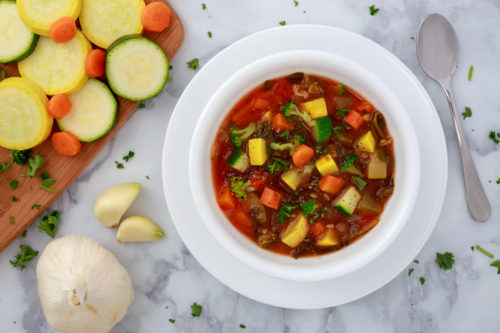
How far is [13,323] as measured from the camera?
3375mm

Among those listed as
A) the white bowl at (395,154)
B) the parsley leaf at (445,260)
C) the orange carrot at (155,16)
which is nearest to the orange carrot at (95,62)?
the orange carrot at (155,16)

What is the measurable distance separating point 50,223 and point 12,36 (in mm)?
1396

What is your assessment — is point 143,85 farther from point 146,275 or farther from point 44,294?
point 44,294

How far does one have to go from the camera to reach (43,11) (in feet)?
9.76

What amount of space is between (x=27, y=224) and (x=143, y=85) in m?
1.40

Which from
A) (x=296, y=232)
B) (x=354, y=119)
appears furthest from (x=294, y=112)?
(x=296, y=232)

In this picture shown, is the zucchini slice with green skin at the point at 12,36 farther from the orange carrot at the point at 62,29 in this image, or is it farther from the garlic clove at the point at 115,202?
the garlic clove at the point at 115,202

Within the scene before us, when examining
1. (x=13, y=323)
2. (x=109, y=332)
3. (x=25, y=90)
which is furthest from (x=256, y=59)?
(x=13, y=323)

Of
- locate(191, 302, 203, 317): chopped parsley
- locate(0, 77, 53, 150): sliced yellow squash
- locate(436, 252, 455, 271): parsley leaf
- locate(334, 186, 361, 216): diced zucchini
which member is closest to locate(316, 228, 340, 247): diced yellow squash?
locate(334, 186, 361, 216): diced zucchini

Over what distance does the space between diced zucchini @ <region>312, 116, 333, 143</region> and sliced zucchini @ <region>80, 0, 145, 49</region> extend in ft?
4.85

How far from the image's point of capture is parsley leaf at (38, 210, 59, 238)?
3.23 meters

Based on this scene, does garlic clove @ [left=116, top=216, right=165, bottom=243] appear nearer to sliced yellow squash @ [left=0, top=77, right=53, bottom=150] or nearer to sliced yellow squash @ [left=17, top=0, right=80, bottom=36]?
sliced yellow squash @ [left=0, top=77, right=53, bottom=150]

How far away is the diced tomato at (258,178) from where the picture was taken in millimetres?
2688

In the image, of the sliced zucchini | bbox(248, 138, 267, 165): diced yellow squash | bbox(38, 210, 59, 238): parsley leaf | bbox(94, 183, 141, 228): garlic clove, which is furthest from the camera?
bbox(38, 210, 59, 238): parsley leaf
